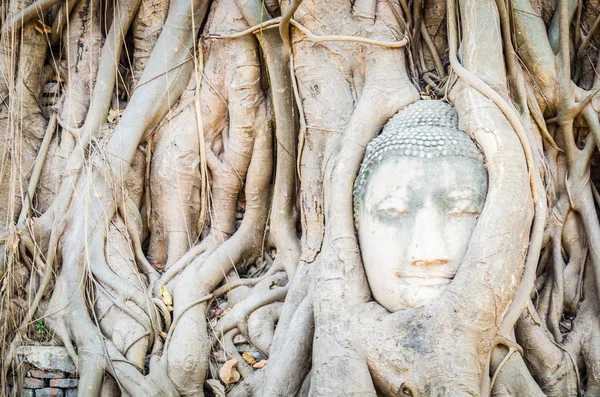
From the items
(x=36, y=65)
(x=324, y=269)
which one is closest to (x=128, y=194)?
(x=36, y=65)

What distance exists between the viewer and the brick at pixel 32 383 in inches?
131

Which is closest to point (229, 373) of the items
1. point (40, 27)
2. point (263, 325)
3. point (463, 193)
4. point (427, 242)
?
point (263, 325)

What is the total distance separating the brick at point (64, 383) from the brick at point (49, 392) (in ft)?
0.07

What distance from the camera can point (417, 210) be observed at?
2.84m

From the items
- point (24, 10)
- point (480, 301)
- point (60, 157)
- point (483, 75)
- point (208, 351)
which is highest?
point (24, 10)

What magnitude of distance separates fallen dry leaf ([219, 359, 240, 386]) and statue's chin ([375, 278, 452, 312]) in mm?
835

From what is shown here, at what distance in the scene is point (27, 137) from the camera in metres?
3.80

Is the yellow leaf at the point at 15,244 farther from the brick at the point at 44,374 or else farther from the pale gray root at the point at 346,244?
the pale gray root at the point at 346,244

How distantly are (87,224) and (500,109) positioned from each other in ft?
6.26

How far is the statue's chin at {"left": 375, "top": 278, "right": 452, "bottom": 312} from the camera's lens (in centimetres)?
278

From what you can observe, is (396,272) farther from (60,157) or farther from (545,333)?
(60,157)

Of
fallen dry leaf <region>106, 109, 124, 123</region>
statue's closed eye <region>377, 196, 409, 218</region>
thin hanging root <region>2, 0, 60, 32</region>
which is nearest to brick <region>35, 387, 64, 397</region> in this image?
fallen dry leaf <region>106, 109, 124, 123</region>

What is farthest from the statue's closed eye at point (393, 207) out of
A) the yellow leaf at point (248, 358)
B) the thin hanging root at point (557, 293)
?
the yellow leaf at point (248, 358)

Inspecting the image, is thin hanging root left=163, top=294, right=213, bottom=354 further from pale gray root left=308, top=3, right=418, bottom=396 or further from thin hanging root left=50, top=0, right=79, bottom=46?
thin hanging root left=50, top=0, right=79, bottom=46
